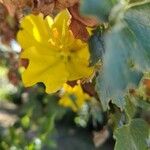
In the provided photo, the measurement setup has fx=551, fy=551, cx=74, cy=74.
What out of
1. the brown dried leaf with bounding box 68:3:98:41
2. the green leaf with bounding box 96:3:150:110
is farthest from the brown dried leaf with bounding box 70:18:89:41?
the green leaf with bounding box 96:3:150:110

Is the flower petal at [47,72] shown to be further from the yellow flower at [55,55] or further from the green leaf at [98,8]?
the green leaf at [98,8]

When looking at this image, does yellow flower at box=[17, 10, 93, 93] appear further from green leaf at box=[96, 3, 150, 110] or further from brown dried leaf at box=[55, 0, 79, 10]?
green leaf at box=[96, 3, 150, 110]

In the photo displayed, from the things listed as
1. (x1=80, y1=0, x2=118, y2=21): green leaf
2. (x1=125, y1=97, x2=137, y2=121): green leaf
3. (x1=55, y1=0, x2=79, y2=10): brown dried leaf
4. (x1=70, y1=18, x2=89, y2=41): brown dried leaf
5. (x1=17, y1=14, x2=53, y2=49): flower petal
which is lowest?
(x1=125, y1=97, x2=137, y2=121): green leaf

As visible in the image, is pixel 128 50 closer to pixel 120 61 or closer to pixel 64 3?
pixel 120 61

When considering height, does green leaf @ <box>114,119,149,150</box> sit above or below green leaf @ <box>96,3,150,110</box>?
below

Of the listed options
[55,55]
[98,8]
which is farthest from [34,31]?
[98,8]

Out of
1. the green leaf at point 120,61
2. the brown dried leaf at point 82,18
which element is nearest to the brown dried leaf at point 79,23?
the brown dried leaf at point 82,18

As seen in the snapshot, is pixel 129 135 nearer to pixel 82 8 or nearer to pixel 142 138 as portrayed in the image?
pixel 142 138
